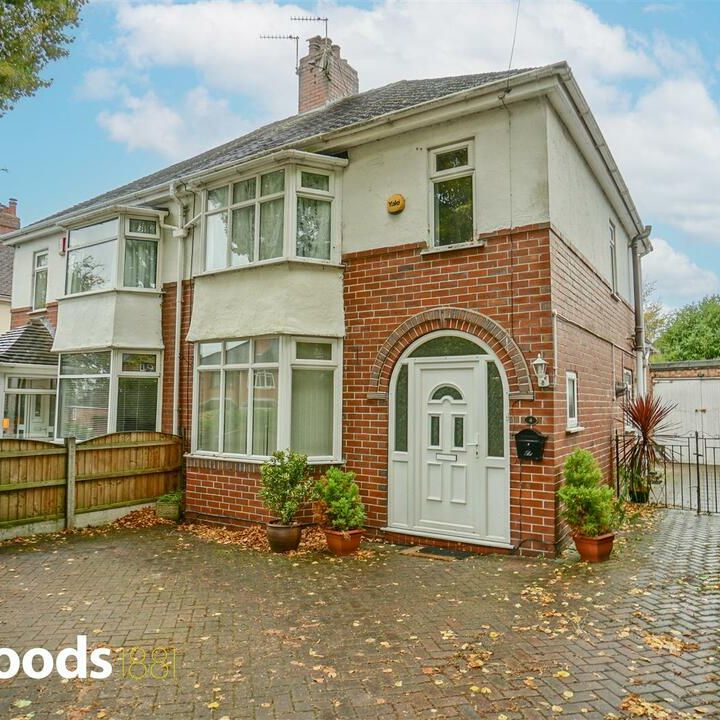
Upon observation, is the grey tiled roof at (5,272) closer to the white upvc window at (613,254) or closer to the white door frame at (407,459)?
the white door frame at (407,459)

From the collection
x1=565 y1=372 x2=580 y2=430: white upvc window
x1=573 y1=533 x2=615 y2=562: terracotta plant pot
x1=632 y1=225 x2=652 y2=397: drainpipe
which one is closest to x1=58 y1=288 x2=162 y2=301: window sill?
x1=565 y1=372 x2=580 y2=430: white upvc window

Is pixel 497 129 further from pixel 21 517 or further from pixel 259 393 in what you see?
pixel 21 517

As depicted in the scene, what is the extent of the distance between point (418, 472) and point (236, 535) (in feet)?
9.70

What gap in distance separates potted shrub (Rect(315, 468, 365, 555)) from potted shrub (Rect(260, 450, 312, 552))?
298 mm

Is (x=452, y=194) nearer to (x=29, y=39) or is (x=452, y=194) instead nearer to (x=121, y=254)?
(x=29, y=39)

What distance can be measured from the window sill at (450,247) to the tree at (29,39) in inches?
202

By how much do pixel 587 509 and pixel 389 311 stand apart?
12.3ft

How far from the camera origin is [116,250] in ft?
34.9

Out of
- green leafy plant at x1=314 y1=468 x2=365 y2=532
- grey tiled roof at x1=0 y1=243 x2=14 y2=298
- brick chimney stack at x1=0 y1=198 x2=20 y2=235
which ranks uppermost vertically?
brick chimney stack at x1=0 y1=198 x2=20 y2=235

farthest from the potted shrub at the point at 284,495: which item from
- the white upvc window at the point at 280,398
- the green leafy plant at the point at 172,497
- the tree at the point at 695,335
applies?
the tree at the point at 695,335

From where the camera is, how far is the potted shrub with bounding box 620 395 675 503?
9734 mm

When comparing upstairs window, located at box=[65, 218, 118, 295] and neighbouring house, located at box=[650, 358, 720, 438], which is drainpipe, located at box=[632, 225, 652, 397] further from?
upstairs window, located at box=[65, 218, 118, 295]

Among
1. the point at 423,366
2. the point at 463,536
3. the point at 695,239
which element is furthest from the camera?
the point at 695,239

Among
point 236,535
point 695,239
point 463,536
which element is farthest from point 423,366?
point 695,239
